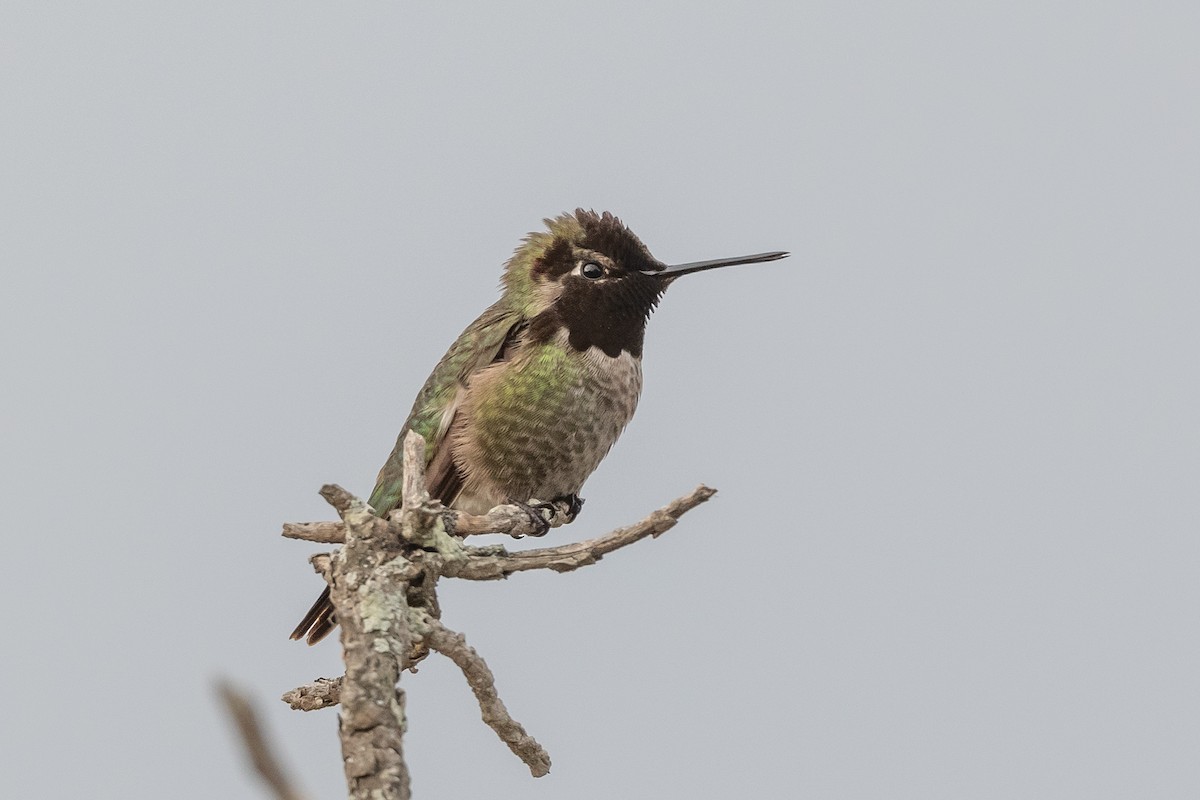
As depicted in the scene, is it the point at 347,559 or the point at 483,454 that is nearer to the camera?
the point at 347,559

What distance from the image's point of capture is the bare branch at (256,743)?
1094 mm

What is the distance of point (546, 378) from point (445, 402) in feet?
1.64

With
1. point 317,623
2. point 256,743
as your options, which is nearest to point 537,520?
point 317,623

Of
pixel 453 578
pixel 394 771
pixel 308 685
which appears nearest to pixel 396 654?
pixel 394 771

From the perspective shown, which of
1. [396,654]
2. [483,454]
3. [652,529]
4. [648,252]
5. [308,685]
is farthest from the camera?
[648,252]

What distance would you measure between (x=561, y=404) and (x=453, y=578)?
2.09m

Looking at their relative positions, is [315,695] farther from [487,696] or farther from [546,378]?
[546,378]

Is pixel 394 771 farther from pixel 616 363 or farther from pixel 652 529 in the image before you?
pixel 616 363

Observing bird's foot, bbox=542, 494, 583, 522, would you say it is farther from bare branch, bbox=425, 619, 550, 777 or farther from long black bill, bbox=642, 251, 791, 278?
bare branch, bbox=425, 619, 550, 777

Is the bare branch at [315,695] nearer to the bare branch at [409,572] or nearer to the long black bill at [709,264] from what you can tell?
the bare branch at [409,572]

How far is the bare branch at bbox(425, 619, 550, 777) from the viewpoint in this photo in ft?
10.8

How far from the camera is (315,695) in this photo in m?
3.95

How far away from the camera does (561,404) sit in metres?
5.51

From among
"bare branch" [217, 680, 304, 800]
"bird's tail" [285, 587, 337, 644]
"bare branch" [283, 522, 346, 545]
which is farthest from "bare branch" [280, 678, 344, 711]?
"bare branch" [217, 680, 304, 800]
